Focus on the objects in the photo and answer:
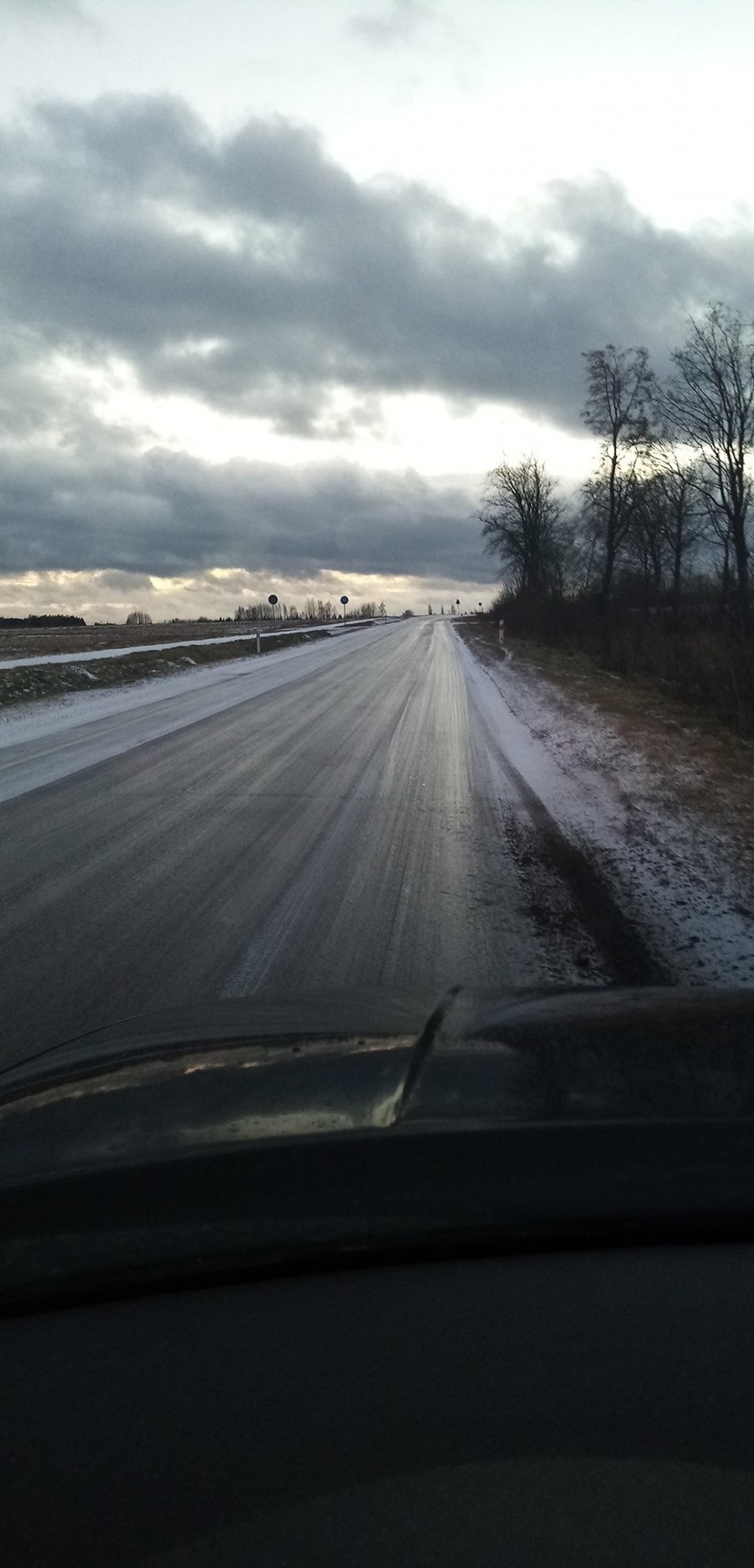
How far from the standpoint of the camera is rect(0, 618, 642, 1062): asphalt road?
16.6 ft

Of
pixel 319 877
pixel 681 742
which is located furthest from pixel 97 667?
pixel 319 877

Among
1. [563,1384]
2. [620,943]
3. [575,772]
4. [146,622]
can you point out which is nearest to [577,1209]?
[563,1384]

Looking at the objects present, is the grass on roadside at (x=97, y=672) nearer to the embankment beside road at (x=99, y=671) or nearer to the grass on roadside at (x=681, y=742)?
the embankment beside road at (x=99, y=671)

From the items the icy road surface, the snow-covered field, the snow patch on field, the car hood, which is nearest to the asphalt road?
the icy road surface

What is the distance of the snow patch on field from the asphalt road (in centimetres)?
51

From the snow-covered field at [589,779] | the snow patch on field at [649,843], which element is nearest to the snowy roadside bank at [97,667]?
the snow-covered field at [589,779]

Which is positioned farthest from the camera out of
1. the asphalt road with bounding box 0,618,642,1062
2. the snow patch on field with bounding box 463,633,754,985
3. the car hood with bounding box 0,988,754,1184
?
the snow patch on field with bounding box 463,633,754,985

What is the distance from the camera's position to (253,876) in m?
6.99

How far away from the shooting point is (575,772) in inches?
465

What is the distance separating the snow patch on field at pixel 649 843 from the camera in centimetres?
574

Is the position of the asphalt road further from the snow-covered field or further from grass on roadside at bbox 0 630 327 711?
grass on roadside at bbox 0 630 327 711

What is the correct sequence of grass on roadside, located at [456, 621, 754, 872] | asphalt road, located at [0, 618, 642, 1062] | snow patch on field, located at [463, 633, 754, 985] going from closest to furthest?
asphalt road, located at [0, 618, 642, 1062] < snow patch on field, located at [463, 633, 754, 985] < grass on roadside, located at [456, 621, 754, 872]

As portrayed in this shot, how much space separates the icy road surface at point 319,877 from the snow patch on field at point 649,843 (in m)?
0.03

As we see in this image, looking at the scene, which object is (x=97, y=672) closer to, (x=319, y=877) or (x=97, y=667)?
(x=97, y=667)
